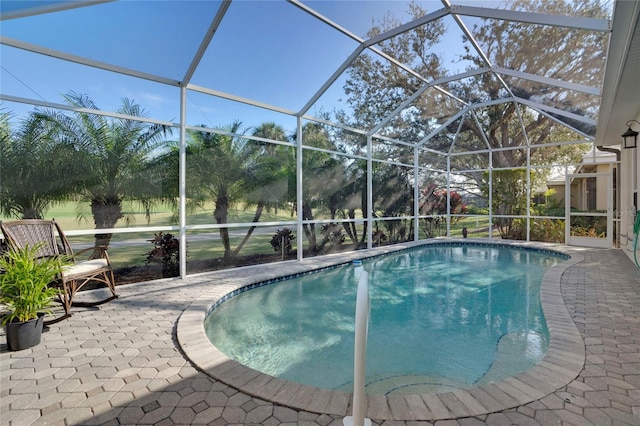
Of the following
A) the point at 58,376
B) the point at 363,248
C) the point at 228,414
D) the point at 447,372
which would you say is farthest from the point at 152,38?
the point at 363,248

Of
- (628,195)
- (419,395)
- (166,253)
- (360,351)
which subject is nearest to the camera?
(360,351)

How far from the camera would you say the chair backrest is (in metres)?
3.82

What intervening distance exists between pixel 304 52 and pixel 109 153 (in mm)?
3832

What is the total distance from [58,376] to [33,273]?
3.90ft

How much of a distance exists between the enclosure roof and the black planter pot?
3.04 m

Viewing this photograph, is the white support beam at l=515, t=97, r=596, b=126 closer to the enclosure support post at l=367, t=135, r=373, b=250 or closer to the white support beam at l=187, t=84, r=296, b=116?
the enclosure support post at l=367, t=135, r=373, b=250

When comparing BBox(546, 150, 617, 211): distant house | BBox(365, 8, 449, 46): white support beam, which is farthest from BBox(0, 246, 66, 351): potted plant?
BBox(546, 150, 617, 211): distant house

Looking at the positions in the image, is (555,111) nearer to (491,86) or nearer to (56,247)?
(491,86)

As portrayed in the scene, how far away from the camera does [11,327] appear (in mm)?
3107

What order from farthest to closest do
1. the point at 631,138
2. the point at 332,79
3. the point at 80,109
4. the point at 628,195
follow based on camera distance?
the point at 628,195
the point at 631,138
the point at 332,79
the point at 80,109

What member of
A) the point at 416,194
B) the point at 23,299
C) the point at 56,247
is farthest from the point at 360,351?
the point at 416,194

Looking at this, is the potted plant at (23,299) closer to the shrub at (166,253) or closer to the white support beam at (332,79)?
the shrub at (166,253)

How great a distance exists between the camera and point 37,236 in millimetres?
4242

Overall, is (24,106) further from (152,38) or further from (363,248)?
(363,248)
